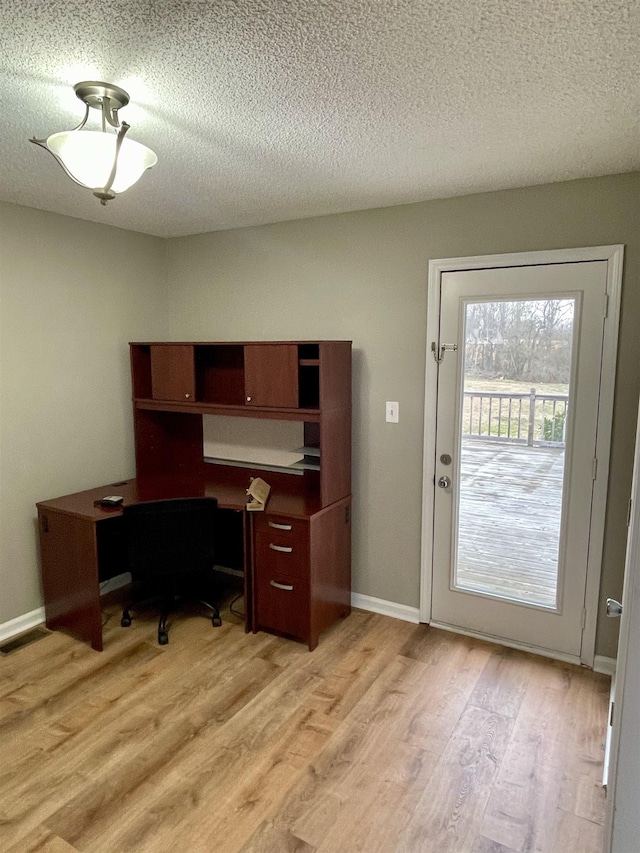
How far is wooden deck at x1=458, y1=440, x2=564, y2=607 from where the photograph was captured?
2842 mm

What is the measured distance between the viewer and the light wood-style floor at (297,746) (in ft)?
6.17

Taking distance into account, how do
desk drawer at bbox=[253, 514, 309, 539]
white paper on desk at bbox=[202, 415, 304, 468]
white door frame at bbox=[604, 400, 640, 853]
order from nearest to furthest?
white door frame at bbox=[604, 400, 640, 853] → desk drawer at bbox=[253, 514, 309, 539] → white paper on desk at bbox=[202, 415, 304, 468]

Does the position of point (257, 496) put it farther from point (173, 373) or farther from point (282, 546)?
point (173, 373)

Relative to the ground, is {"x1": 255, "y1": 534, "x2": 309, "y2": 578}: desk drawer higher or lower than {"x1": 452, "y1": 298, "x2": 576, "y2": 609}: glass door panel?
lower

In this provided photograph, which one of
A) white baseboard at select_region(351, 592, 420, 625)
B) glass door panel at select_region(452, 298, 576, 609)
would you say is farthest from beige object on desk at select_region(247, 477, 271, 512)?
glass door panel at select_region(452, 298, 576, 609)

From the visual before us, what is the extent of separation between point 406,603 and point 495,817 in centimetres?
144

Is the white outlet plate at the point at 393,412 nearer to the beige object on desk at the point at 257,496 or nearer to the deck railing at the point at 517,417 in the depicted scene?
the deck railing at the point at 517,417

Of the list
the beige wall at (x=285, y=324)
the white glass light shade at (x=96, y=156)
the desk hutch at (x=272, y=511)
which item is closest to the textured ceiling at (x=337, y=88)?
the white glass light shade at (x=96, y=156)

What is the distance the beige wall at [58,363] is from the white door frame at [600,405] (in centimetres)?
209

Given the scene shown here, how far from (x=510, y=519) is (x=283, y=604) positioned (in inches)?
53.0

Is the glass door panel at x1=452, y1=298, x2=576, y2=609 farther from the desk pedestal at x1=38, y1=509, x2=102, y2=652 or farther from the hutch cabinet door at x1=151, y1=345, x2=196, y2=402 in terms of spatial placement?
the desk pedestal at x1=38, y1=509, x2=102, y2=652

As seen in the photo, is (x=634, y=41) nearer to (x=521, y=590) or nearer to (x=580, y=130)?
(x=580, y=130)

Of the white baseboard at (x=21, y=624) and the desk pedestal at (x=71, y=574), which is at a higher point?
the desk pedestal at (x=71, y=574)

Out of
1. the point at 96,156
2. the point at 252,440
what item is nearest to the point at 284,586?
the point at 252,440
